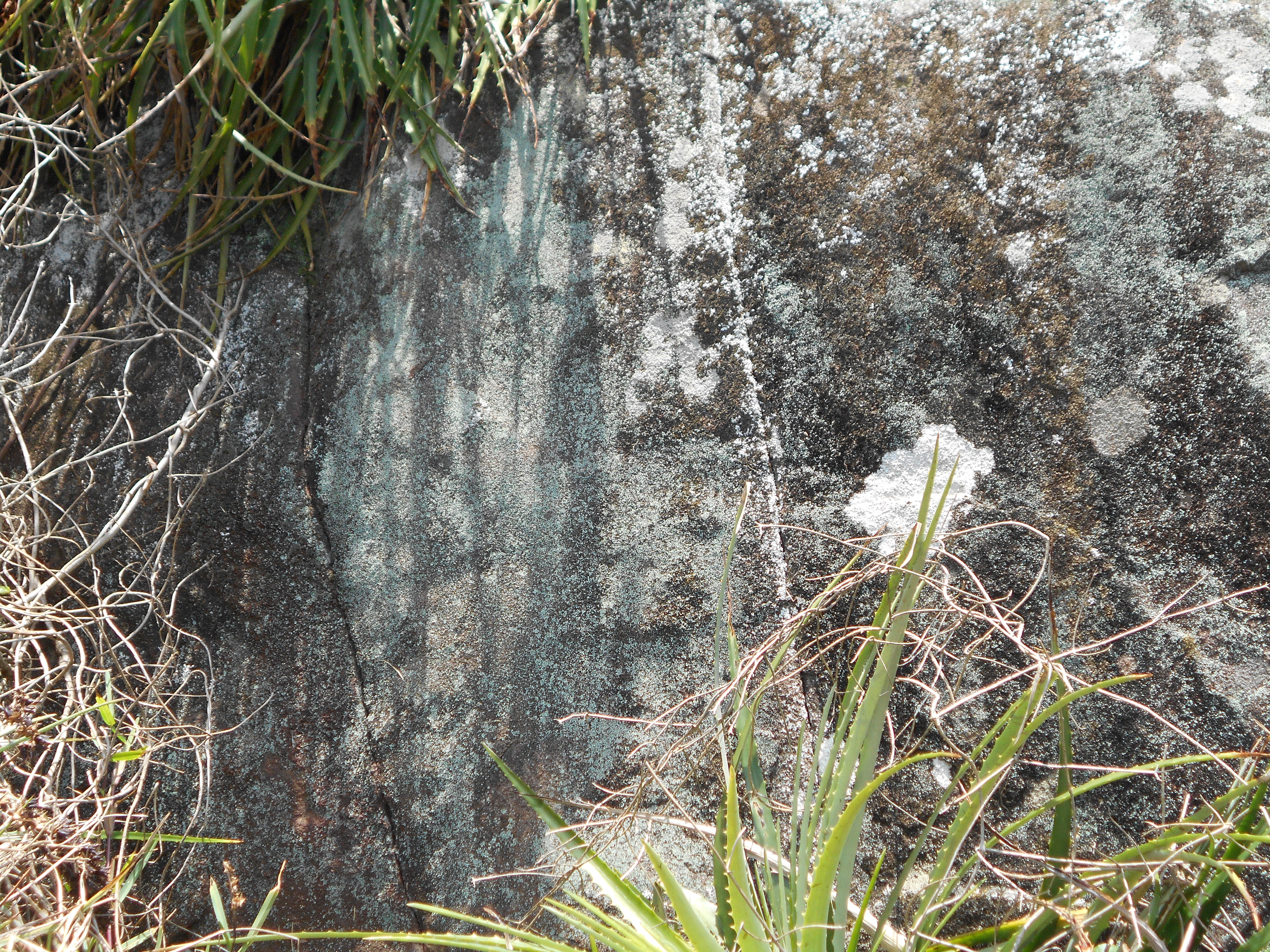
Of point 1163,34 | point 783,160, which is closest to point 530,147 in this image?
point 783,160

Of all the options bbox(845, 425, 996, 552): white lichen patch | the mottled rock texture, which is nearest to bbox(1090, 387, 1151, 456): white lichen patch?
the mottled rock texture

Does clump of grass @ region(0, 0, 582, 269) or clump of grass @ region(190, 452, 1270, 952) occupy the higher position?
clump of grass @ region(0, 0, 582, 269)

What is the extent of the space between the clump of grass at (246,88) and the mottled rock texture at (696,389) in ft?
0.26

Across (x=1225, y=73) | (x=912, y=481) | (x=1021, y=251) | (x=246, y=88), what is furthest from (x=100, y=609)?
(x=1225, y=73)

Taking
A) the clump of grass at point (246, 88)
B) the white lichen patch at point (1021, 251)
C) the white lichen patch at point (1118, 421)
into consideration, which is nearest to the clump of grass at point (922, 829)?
the white lichen patch at point (1118, 421)

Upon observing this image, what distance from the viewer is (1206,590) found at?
0.92 metres

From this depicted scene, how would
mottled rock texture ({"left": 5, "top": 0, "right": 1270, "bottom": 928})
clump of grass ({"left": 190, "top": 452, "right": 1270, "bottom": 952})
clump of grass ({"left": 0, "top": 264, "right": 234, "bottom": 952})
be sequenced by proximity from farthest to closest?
clump of grass ({"left": 0, "top": 264, "right": 234, "bottom": 952})
mottled rock texture ({"left": 5, "top": 0, "right": 1270, "bottom": 928})
clump of grass ({"left": 190, "top": 452, "right": 1270, "bottom": 952})

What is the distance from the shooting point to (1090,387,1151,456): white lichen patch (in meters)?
0.97

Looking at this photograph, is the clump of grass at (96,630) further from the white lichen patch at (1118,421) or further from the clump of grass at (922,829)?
the white lichen patch at (1118,421)

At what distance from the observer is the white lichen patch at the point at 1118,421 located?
3.17ft

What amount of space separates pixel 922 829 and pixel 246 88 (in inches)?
58.7

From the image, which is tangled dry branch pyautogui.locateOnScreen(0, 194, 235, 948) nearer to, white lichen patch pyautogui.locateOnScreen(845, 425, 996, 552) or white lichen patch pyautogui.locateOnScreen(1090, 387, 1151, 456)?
white lichen patch pyautogui.locateOnScreen(845, 425, 996, 552)

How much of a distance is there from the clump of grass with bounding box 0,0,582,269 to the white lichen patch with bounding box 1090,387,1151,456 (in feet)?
3.12

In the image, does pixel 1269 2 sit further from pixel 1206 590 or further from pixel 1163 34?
pixel 1206 590
